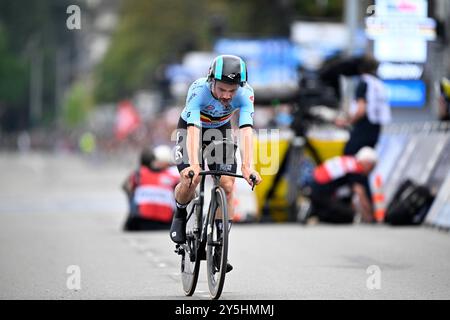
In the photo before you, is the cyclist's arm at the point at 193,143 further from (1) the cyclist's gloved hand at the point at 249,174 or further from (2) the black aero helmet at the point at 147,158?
(2) the black aero helmet at the point at 147,158

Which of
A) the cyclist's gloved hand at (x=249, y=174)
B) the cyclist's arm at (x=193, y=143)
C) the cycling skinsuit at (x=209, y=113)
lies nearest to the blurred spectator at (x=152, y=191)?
the cycling skinsuit at (x=209, y=113)

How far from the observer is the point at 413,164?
20.0m

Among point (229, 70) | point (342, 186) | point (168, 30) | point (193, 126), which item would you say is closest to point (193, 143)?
point (193, 126)

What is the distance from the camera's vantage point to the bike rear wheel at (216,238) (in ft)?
33.9

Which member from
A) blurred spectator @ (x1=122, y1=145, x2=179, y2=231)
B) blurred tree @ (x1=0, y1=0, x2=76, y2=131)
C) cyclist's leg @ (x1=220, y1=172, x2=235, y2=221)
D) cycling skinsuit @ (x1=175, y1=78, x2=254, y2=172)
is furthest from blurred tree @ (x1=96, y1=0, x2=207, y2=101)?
cyclist's leg @ (x1=220, y1=172, x2=235, y2=221)

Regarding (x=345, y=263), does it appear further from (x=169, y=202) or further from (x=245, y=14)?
(x=245, y=14)

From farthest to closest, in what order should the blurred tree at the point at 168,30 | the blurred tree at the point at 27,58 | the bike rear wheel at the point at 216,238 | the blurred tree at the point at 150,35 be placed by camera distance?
the blurred tree at the point at 27,58
the blurred tree at the point at 150,35
the blurred tree at the point at 168,30
the bike rear wheel at the point at 216,238

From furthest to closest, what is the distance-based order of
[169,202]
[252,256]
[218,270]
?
[169,202]
[252,256]
[218,270]

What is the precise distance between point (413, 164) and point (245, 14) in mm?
34656

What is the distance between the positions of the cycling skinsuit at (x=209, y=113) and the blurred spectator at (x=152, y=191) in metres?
7.38

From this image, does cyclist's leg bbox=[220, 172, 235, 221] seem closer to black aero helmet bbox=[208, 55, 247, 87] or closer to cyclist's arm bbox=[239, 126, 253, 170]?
cyclist's arm bbox=[239, 126, 253, 170]

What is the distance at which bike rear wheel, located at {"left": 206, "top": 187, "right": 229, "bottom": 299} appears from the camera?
406 inches

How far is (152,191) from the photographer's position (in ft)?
60.6
